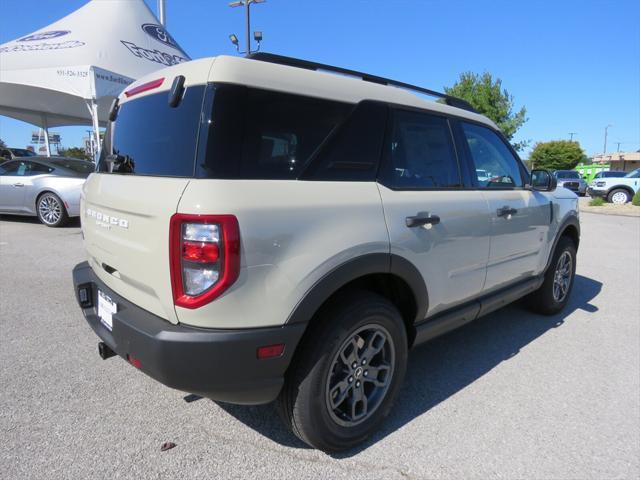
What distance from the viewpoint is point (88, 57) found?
41.1ft

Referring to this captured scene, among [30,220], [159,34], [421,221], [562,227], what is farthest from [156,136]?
[159,34]

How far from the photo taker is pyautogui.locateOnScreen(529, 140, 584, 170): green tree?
61.0 metres

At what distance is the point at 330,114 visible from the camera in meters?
2.10

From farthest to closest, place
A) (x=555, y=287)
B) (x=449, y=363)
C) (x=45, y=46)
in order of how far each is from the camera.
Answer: (x=45, y=46)
(x=555, y=287)
(x=449, y=363)

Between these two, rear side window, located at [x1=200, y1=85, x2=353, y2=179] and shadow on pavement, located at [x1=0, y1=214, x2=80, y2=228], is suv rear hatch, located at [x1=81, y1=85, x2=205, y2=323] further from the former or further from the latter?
shadow on pavement, located at [x1=0, y1=214, x2=80, y2=228]

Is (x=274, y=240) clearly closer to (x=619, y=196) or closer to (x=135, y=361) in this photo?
(x=135, y=361)

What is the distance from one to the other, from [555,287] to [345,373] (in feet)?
9.96

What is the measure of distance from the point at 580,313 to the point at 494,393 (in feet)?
7.66

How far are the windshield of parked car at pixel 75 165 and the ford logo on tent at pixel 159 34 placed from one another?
374 inches

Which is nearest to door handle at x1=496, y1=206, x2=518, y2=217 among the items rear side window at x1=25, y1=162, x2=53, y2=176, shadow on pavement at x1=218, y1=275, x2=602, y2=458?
shadow on pavement at x1=218, y1=275, x2=602, y2=458

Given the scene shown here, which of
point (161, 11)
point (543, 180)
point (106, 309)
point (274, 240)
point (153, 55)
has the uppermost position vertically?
point (161, 11)

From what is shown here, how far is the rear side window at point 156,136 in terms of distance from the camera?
183 cm

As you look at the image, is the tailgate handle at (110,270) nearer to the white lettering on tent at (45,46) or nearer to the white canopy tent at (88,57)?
the white canopy tent at (88,57)

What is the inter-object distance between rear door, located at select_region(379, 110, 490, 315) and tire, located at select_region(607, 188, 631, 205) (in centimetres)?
1953
